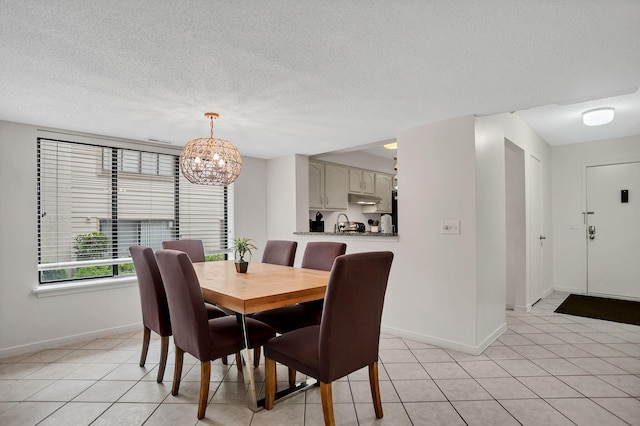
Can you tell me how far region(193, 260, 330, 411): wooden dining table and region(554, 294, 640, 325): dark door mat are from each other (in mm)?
3599

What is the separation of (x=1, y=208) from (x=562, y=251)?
7.10 metres

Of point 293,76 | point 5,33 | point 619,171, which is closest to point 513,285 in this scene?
point 619,171

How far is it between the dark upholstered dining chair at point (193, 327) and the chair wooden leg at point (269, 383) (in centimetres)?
19

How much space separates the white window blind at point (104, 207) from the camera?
3.42 m

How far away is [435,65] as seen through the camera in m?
2.08

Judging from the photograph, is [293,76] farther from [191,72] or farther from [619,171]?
[619,171]

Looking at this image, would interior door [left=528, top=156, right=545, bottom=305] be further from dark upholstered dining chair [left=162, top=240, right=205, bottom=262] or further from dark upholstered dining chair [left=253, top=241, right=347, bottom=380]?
dark upholstered dining chair [left=162, top=240, right=205, bottom=262]

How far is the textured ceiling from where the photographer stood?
1554 millimetres

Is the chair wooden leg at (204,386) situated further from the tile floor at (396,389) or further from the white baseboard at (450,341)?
the white baseboard at (450,341)

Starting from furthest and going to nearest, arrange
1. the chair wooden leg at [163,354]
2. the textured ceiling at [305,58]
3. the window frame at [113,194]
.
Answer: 1. the window frame at [113,194]
2. the chair wooden leg at [163,354]
3. the textured ceiling at [305,58]

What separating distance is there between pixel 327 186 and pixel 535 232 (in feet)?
9.73

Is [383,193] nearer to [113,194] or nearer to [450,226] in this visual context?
[450,226]

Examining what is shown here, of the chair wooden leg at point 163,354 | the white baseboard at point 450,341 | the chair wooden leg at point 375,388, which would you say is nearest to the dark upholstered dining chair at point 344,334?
the chair wooden leg at point 375,388

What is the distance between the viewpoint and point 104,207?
3744 millimetres
